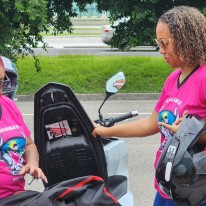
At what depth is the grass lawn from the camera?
1302 cm

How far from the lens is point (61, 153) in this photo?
298 cm

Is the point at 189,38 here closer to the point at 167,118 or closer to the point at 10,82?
the point at 167,118

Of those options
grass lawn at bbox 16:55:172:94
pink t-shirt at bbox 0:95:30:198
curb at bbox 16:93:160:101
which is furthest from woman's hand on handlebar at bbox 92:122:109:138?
grass lawn at bbox 16:55:172:94

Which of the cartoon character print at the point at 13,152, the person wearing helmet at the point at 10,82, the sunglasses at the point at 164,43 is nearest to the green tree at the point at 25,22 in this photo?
the person wearing helmet at the point at 10,82

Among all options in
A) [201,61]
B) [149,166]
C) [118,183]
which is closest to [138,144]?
[149,166]

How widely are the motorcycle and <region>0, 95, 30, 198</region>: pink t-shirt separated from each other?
0.26 m

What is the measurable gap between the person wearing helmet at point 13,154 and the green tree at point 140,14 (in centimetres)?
978

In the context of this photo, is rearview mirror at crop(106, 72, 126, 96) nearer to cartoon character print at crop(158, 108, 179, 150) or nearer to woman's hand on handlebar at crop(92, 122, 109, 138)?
woman's hand on handlebar at crop(92, 122, 109, 138)

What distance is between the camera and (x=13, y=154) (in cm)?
254

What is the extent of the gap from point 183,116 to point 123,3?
33.6ft

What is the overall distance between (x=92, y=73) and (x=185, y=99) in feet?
36.8

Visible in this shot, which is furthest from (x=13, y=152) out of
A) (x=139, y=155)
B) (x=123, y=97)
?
(x=123, y=97)

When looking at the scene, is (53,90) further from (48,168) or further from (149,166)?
(149,166)

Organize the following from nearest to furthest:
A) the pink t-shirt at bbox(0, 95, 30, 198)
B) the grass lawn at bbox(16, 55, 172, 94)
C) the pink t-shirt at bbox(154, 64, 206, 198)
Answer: the pink t-shirt at bbox(0, 95, 30, 198), the pink t-shirt at bbox(154, 64, 206, 198), the grass lawn at bbox(16, 55, 172, 94)
